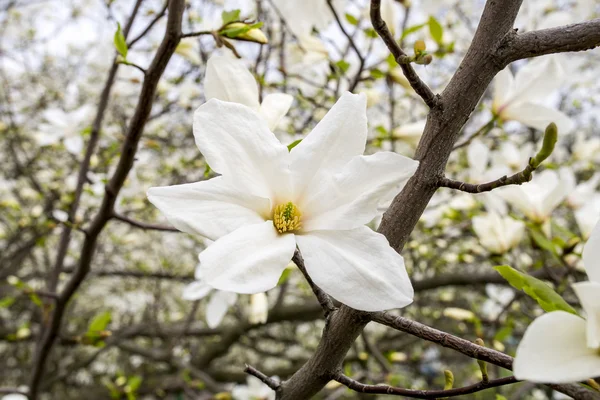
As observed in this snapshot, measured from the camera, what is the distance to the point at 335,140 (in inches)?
21.7

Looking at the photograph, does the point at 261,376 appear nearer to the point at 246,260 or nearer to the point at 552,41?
the point at 246,260

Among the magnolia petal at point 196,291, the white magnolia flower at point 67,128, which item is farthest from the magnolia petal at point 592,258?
the white magnolia flower at point 67,128

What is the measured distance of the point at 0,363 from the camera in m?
4.04

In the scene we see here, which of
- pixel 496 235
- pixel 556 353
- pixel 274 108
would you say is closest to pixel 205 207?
pixel 274 108

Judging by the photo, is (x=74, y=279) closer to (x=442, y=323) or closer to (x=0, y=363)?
(x=442, y=323)

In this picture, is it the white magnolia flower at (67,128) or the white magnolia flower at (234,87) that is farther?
the white magnolia flower at (67,128)

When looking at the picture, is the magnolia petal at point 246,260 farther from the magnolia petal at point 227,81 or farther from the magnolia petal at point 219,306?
the magnolia petal at point 219,306

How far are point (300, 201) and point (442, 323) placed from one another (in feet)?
10.6

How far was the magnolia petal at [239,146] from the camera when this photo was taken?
1.76ft

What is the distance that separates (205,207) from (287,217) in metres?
0.11

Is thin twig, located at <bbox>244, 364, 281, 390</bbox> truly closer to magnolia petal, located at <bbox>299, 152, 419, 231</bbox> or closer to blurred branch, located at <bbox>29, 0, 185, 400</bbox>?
magnolia petal, located at <bbox>299, 152, 419, 231</bbox>

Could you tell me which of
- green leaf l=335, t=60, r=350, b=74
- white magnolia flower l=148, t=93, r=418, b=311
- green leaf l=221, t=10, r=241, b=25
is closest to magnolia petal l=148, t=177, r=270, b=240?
white magnolia flower l=148, t=93, r=418, b=311

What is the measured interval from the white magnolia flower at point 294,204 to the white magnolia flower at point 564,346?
109mm

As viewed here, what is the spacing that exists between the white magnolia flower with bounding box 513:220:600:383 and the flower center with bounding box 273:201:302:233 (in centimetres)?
27
